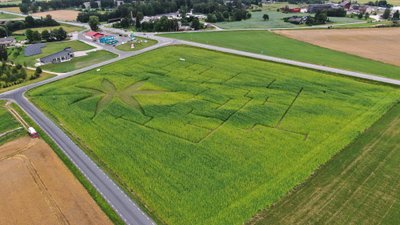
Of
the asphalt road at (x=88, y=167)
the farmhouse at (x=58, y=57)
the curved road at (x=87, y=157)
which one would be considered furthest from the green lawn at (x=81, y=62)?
the asphalt road at (x=88, y=167)

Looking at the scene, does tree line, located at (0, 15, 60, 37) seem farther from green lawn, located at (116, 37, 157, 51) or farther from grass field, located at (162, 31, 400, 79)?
grass field, located at (162, 31, 400, 79)

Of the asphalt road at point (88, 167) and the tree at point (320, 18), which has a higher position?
the tree at point (320, 18)

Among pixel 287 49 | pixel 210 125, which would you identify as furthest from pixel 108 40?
pixel 210 125

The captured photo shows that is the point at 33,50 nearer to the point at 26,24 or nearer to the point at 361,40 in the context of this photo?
the point at 26,24

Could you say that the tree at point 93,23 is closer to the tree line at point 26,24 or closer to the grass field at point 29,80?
the tree line at point 26,24

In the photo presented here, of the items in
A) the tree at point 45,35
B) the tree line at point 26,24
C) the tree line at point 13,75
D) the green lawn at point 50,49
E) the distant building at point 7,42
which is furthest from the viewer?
the tree line at point 26,24

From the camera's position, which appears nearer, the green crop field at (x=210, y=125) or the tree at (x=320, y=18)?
the green crop field at (x=210, y=125)

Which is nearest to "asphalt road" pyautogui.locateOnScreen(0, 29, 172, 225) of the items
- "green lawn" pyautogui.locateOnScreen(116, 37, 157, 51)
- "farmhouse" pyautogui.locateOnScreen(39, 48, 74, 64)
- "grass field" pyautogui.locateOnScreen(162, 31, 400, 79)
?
"farmhouse" pyautogui.locateOnScreen(39, 48, 74, 64)
